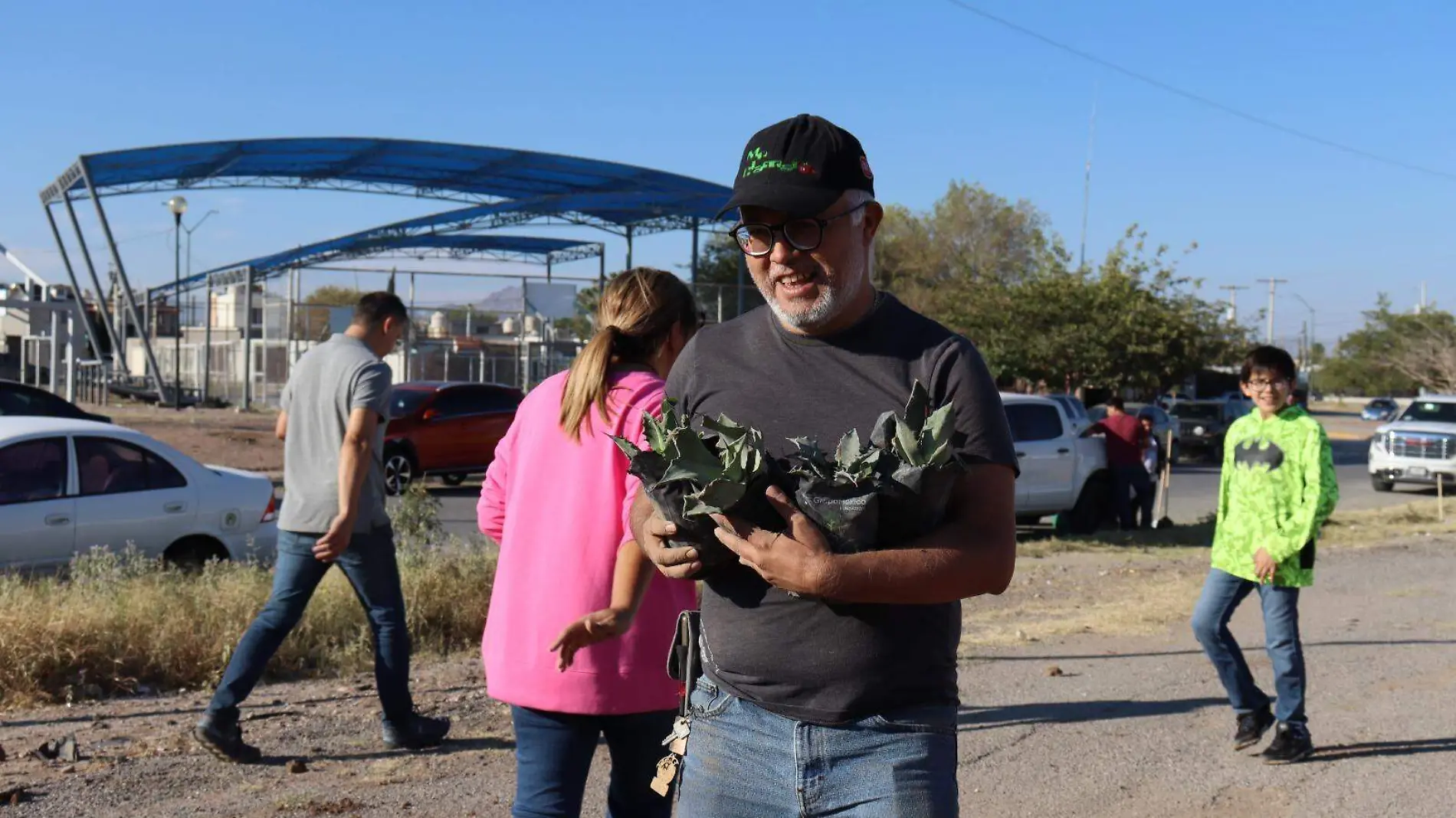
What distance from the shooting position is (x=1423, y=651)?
9016 millimetres

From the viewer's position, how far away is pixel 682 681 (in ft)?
9.69

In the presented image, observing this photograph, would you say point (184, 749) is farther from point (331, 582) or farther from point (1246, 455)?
point (1246, 455)

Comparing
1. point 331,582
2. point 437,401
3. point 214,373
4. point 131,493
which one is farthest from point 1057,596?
point 214,373

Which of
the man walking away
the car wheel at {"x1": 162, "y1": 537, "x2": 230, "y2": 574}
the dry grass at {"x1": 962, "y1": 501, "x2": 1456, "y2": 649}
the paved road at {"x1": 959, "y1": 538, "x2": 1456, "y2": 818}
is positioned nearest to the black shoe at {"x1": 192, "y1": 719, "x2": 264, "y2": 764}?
the man walking away

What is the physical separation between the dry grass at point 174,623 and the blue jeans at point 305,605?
1.69 meters

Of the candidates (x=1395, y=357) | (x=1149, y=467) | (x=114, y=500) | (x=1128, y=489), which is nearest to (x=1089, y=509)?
(x=1128, y=489)

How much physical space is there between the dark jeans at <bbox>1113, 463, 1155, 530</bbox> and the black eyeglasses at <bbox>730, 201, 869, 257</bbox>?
48.8ft

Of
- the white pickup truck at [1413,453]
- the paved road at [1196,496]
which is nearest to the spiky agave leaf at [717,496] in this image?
the paved road at [1196,496]

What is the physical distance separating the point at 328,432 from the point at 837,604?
377cm

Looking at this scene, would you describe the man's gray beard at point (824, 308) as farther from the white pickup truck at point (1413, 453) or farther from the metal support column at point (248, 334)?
the metal support column at point (248, 334)

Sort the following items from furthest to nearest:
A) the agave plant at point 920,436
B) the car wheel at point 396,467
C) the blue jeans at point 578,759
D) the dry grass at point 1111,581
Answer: the car wheel at point 396,467
the dry grass at point 1111,581
the blue jeans at point 578,759
the agave plant at point 920,436

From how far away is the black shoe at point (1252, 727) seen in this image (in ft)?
21.1

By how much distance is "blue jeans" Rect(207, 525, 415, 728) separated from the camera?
569 centimetres

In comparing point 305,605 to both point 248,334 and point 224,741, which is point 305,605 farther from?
point 248,334
